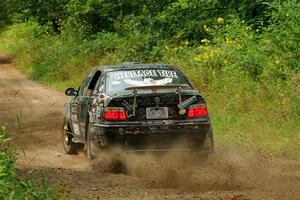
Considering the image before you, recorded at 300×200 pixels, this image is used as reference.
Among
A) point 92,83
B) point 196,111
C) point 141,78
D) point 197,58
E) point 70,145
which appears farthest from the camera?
point 197,58

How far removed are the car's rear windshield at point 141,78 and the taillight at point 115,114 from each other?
0.52m

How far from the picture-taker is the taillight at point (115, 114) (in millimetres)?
9852

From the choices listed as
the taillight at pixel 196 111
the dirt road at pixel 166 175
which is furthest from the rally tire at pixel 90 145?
the taillight at pixel 196 111

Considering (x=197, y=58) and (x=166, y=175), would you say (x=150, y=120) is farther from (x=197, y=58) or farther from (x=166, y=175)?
(x=197, y=58)

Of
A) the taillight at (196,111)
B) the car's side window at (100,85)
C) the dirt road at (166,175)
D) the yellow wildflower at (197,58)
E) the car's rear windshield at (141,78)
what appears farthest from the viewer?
the yellow wildflower at (197,58)

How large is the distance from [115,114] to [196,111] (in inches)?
45.9

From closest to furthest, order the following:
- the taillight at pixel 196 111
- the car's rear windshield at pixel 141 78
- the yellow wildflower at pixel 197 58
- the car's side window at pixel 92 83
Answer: the taillight at pixel 196 111 → the car's rear windshield at pixel 141 78 → the car's side window at pixel 92 83 → the yellow wildflower at pixel 197 58

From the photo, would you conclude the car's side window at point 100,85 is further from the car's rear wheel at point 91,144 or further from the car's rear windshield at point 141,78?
the car's rear wheel at point 91,144

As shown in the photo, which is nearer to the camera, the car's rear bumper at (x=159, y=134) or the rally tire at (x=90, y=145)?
the car's rear bumper at (x=159, y=134)

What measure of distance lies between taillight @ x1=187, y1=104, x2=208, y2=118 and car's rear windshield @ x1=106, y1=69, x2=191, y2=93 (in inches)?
23.7

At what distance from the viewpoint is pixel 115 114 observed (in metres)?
9.86

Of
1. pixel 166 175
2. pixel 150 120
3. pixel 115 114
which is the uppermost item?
pixel 115 114


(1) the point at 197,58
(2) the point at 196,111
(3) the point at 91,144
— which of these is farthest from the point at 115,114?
(1) the point at 197,58

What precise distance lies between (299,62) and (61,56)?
16407 millimetres
